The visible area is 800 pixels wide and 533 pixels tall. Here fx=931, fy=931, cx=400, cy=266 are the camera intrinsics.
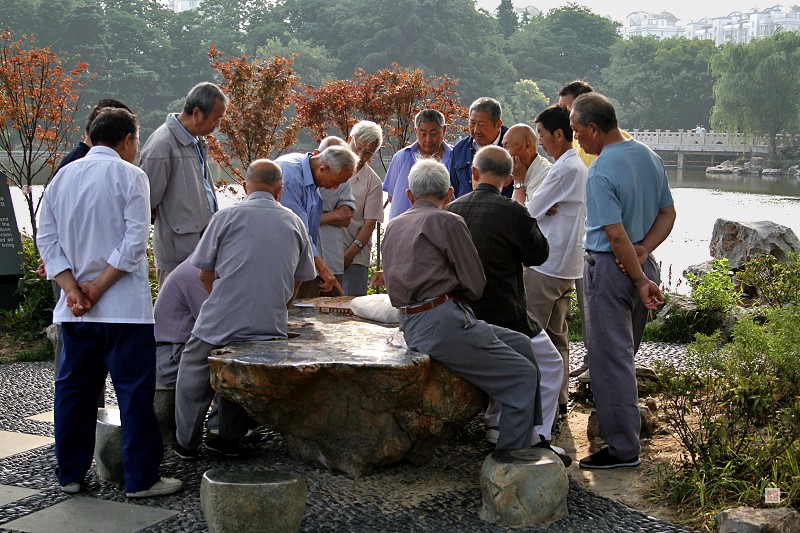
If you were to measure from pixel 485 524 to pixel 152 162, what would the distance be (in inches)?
113

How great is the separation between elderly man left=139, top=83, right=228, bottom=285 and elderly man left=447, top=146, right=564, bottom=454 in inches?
65.1

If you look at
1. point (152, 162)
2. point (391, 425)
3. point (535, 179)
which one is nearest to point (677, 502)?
point (391, 425)

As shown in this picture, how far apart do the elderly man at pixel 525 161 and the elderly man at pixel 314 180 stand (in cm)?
99

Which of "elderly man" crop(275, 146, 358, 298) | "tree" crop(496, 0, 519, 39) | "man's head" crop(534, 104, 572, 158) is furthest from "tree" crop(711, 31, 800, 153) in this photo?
"elderly man" crop(275, 146, 358, 298)

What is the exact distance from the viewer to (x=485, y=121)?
630 cm

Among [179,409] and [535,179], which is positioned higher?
[535,179]

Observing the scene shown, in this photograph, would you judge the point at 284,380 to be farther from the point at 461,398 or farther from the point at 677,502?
the point at 677,502

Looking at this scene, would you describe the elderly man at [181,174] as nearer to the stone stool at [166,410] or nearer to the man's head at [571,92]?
the stone stool at [166,410]

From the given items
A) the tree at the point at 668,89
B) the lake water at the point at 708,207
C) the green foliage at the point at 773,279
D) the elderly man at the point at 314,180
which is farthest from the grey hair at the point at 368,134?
the tree at the point at 668,89

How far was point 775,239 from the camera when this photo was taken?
10.5 meters

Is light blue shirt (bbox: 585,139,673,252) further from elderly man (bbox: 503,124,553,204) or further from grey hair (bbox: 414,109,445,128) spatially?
grey hair (bbox: 414,109,445,128)

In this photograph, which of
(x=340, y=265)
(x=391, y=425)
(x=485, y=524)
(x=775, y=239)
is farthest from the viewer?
(x=775, y=239)

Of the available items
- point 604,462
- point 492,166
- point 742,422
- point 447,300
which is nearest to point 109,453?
point 447,300

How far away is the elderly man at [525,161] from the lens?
5.77 meters
